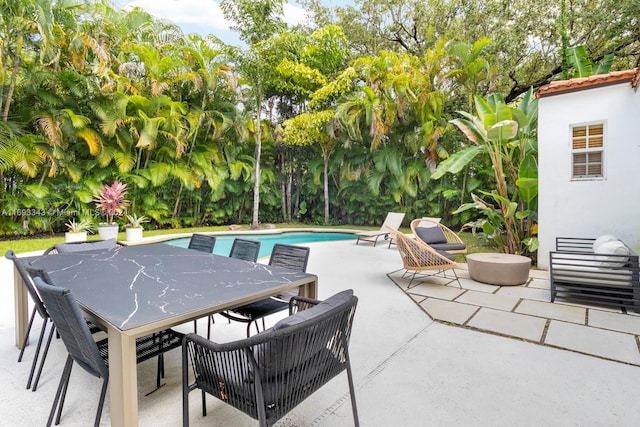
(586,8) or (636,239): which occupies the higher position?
(586,8)

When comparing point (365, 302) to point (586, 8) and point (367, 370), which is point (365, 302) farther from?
point (586, 8)

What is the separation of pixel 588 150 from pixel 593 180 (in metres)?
0.51

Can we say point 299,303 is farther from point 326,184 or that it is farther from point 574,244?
point 326,184

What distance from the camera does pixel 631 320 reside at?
11.9ft

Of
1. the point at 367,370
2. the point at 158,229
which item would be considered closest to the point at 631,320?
the point at 367,370

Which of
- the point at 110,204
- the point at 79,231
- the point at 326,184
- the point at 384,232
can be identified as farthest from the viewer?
the point at 326,184

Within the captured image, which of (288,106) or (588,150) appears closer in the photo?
(588,150)

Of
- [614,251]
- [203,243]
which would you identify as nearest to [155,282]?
[203,243]

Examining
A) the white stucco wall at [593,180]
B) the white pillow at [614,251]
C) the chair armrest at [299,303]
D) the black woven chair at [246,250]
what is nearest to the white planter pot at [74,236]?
the black woven chair at [246,250]

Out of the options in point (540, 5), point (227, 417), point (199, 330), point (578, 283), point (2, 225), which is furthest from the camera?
point (540, 5)

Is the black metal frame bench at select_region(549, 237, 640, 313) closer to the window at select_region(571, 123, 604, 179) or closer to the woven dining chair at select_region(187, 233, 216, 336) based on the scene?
the window at select_region(571, 123, 604, 179)

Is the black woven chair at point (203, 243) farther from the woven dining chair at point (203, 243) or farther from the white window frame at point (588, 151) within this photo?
the white window frame at point (588, 151)

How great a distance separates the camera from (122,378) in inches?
59.5

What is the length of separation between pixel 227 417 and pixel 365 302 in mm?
2546
